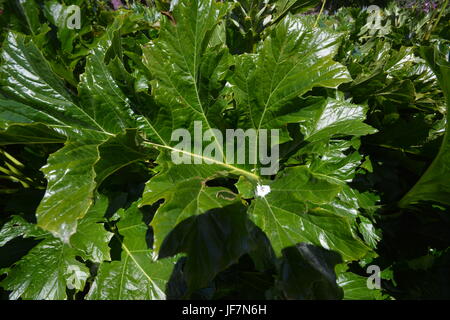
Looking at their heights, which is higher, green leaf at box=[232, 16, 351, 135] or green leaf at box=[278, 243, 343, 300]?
green leaf at box=[232, 16, 351, 135]

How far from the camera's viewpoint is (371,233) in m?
0.72

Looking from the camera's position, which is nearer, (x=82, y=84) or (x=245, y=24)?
(x=82, y=84)

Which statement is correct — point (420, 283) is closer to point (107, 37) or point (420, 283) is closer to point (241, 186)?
Answer: point (241, 186)

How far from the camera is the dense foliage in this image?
1.70 ft

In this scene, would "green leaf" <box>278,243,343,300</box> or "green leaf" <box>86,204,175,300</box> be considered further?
"green leaf" <box>86,204,175,300</box>

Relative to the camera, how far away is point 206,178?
2.05 ft

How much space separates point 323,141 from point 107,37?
573 mm

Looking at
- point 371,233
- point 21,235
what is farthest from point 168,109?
point 371,233

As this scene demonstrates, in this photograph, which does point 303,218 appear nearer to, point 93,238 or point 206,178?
point 206,178

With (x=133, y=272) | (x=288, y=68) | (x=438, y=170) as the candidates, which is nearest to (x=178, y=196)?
(x=133, y=272)

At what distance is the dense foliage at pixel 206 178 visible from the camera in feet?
1.70

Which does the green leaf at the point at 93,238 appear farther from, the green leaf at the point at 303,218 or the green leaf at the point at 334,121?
the green leaf at the point at 334,121

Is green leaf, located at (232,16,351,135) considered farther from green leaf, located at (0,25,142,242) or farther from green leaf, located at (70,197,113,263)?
green leaf, located at (70,197,113,263)

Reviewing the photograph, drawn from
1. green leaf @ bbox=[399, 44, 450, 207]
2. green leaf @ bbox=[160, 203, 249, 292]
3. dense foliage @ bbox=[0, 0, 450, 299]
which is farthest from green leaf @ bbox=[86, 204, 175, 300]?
green leaf @ bbox=[399, 44, 450, 207]
